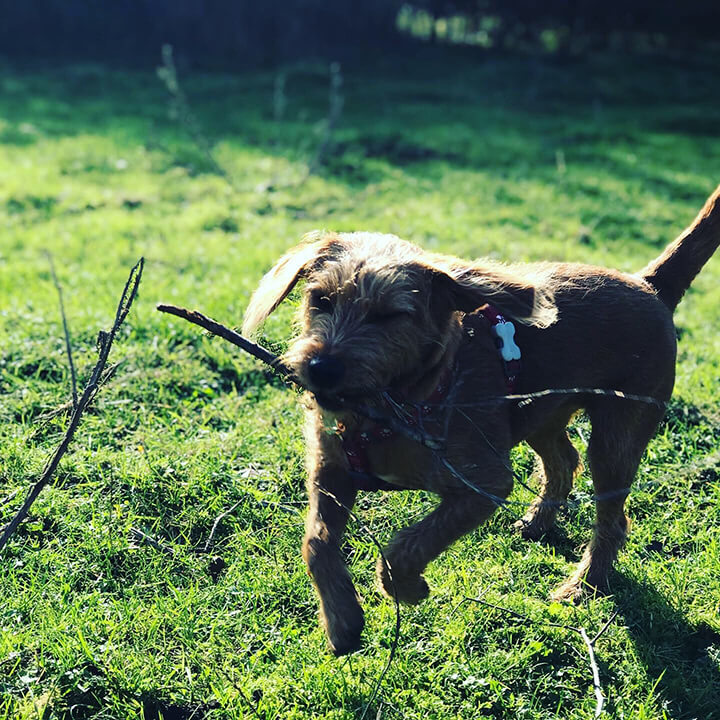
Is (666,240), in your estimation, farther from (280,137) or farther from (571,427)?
(280,137)

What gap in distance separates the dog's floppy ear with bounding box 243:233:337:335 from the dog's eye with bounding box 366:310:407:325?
433 mm

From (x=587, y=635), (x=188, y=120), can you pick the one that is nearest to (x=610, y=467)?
(x=587, y=635)

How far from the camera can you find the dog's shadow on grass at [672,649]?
3.53 meters

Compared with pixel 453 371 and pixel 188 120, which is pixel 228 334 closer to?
pixel 453 371

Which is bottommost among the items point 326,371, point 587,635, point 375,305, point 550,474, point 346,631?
point 587,635

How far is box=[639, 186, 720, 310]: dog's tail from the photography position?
13.9ft

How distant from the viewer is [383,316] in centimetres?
345

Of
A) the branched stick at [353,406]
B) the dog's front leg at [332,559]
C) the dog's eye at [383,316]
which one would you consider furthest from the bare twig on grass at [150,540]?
the dog's eye at [383,316]

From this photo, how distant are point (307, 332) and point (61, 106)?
15.2 metres

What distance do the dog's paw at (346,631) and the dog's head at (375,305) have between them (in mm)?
841

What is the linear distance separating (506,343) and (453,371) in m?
0.34

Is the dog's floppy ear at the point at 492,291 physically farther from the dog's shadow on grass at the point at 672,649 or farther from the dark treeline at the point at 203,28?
the dark treeline at the point at 203,28

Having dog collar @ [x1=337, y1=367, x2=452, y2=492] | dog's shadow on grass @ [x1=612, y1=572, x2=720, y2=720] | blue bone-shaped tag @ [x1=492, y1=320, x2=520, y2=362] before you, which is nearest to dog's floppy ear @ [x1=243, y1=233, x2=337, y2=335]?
dog collar @ [x1=337, y1=367, x2=452, y2=492]

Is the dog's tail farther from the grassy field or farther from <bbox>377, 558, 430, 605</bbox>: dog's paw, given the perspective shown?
<bbox>377, 558, 430, 605</bbox>: dog's paw
